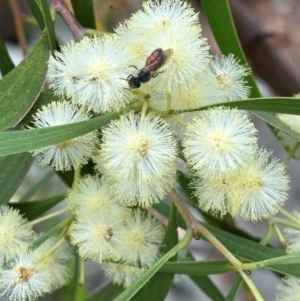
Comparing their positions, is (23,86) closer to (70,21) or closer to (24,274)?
(70,21)

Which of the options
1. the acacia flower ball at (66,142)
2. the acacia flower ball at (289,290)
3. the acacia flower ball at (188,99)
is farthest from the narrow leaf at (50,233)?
the acacia flower ball at (289,290)

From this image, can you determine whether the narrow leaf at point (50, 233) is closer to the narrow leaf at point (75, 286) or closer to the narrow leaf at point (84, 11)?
the narrow leaf at point (75, 286)

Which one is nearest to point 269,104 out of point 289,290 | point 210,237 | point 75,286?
point 210,237

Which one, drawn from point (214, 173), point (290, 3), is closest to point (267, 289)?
point (290, 3)

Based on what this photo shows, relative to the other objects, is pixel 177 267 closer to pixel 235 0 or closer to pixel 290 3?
pixel 235 0

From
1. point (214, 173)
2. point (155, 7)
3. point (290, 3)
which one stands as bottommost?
point (214, 173)

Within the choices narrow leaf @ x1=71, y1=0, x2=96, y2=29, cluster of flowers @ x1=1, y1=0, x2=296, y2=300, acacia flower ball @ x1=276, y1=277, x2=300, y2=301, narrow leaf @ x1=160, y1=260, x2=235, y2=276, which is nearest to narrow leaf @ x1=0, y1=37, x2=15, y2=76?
narrow leaf @ x1=71, y1=0, x2=96, y2=29
